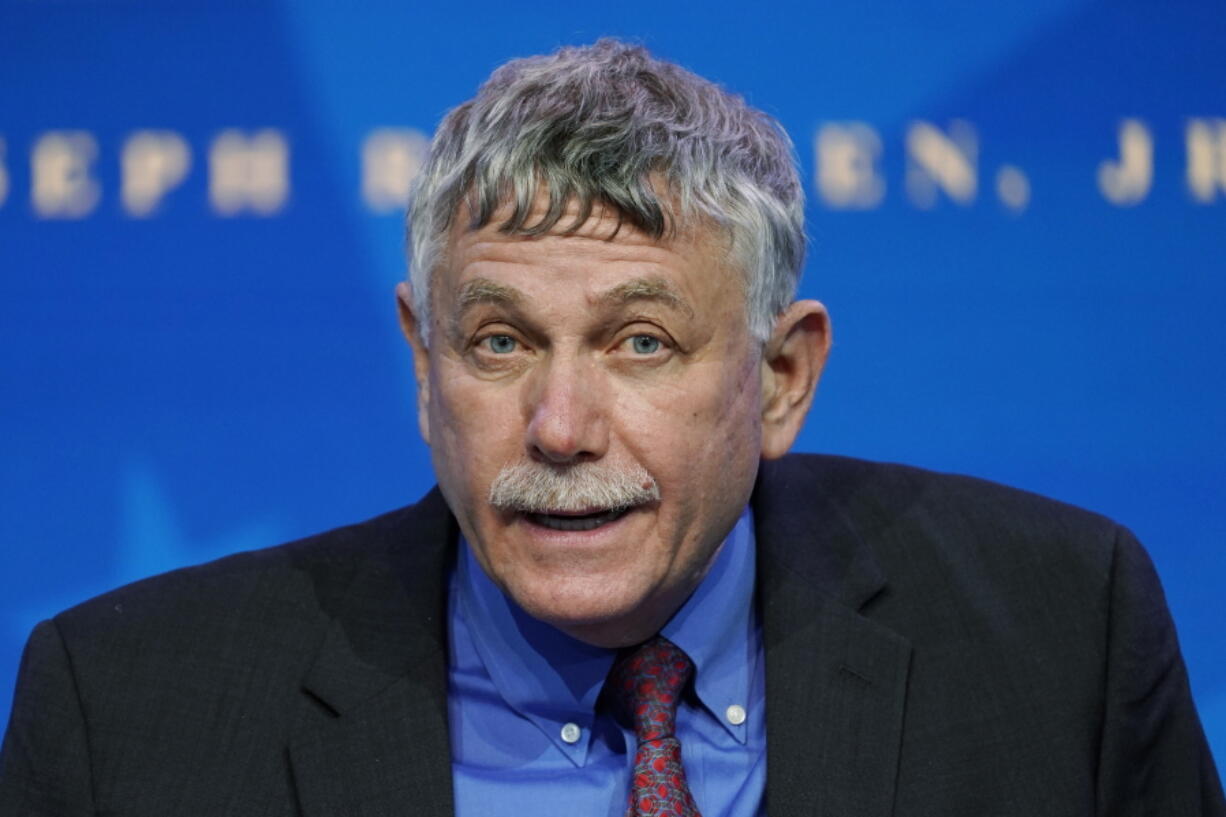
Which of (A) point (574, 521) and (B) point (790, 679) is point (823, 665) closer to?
(B) point (790, 679)

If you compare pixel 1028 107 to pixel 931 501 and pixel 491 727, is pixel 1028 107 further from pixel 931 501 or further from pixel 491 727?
pixel 491 727

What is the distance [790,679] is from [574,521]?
0.43 metres

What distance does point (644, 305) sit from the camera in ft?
7.06

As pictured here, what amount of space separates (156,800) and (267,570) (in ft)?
1.30

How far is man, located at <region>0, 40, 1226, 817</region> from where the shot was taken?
2152mm

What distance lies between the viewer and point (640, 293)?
7.03ft

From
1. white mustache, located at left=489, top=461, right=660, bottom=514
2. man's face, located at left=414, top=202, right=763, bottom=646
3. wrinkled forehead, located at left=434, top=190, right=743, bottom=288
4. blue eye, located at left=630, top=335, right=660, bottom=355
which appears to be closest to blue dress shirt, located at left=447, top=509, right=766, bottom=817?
man's face, located at left=414, top=202, right=763, bottom=646

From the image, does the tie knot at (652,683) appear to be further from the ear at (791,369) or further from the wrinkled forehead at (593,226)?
the wrinkled forehead at (593,226)

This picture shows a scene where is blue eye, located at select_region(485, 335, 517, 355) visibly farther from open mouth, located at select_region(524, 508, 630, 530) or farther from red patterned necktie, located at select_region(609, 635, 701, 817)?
red patterned necktie, located at select_region(609, 635, 701, 817)

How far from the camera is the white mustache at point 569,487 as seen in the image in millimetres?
2104

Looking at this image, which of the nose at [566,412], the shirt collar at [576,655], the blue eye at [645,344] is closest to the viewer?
the nose at [566,412]

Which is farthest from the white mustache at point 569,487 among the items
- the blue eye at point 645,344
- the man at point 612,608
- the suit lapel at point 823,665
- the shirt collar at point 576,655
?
the suit lapel at point 823,665

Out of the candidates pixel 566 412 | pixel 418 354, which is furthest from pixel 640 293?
pixel 418 354

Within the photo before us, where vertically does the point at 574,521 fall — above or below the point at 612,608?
above
